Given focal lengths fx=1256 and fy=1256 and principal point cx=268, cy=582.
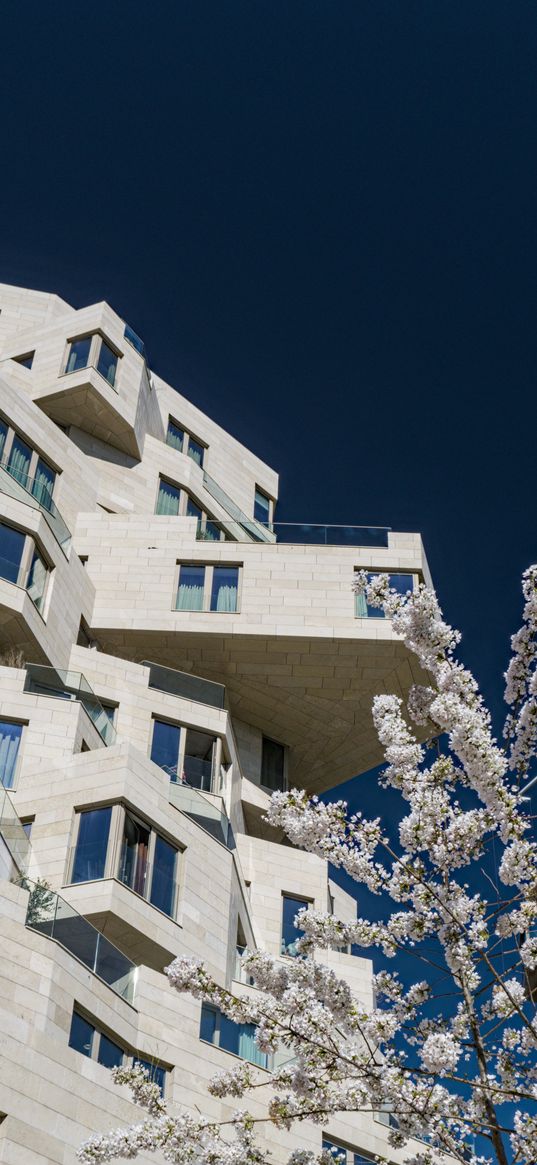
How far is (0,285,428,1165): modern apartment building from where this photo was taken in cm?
2058

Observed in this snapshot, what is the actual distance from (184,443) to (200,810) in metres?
27.5

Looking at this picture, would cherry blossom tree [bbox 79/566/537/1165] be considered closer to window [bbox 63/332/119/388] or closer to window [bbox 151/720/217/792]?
window [bbox 151/720/217/792]

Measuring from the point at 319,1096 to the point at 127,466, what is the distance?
36168mm

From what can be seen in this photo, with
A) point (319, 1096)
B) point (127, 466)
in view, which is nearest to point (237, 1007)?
point (319, 1096)

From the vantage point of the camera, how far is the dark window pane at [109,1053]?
20766 mm

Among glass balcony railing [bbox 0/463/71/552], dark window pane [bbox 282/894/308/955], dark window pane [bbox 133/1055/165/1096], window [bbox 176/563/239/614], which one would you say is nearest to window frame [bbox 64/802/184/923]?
dark window pane [bbox 133/1055/165/1096]

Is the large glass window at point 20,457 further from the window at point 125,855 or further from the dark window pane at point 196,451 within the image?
the dark window pane at point 196,451

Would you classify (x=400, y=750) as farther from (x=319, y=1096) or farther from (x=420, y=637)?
(x=319, y=1096)

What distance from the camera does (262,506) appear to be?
2212 inches

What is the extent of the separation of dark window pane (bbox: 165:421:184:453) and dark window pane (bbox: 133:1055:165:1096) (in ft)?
108

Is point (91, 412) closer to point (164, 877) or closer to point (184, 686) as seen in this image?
point (184, 686)

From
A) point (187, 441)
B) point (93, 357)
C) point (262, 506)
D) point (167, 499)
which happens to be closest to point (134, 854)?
point (167, 499)

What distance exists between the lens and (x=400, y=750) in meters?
13.2

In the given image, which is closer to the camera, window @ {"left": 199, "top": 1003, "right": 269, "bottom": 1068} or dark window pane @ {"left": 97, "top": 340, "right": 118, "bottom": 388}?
window @ {"left": 199, "top": 1003, "right": 269, "bottom": 1068}
